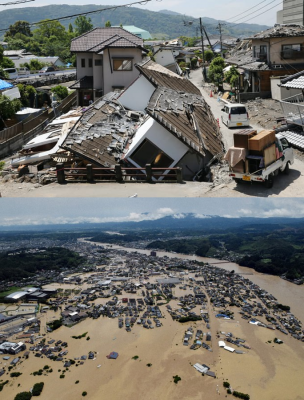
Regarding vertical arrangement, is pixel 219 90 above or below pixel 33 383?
above

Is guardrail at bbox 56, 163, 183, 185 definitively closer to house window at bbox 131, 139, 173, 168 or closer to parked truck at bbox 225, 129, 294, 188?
house window at bbox 131, 139, 173, 168

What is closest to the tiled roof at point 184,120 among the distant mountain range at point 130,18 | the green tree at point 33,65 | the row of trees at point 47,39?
the green tree at point 33,65

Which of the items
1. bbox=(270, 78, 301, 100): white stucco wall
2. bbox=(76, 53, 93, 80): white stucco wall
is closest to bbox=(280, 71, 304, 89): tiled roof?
bbox=(270, 78, 301, 100): white stucco wall

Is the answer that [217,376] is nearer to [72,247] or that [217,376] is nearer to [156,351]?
[156,351]

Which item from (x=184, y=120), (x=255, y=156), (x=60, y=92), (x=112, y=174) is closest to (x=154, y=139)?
(x=184, y=120)

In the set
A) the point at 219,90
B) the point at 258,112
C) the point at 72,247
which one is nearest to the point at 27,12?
the point at 219,90

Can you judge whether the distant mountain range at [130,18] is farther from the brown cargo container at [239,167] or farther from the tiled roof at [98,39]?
the brown cargo container at [239,167]
